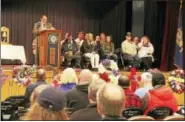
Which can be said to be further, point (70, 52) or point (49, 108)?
point (70, 52)

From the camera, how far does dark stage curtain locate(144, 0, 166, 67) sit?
10914mm

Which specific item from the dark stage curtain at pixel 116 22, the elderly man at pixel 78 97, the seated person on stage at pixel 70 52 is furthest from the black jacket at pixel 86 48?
the elderly man at pixel 78 97

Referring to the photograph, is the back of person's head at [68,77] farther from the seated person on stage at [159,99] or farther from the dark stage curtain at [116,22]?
the dark stage curtain at [116,22]

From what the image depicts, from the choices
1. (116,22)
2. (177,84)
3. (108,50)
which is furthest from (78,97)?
(116,22)

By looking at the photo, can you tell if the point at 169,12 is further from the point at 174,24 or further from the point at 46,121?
the point at 46,121

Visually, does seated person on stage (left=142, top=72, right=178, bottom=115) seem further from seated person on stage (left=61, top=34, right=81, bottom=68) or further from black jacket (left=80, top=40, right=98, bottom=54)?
black jacket (left=80, top=40, right=98, bottom=54)

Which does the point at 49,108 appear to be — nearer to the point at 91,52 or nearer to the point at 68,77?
the point at 68,77

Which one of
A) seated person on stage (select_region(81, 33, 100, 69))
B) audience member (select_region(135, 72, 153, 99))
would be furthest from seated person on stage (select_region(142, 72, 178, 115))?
seated person on stage (select_region(81, 33, 100, 69))

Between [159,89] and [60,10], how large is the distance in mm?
8873

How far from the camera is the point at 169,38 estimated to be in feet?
32.9

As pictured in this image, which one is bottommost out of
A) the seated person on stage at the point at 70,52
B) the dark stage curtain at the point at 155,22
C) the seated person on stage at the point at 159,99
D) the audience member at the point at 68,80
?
the seated person on stage at the point at 159,99

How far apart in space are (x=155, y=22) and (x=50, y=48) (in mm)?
4307

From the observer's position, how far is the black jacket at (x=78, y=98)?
3.57m

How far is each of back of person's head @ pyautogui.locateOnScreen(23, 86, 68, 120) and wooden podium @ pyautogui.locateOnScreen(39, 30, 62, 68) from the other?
18.5 feet
